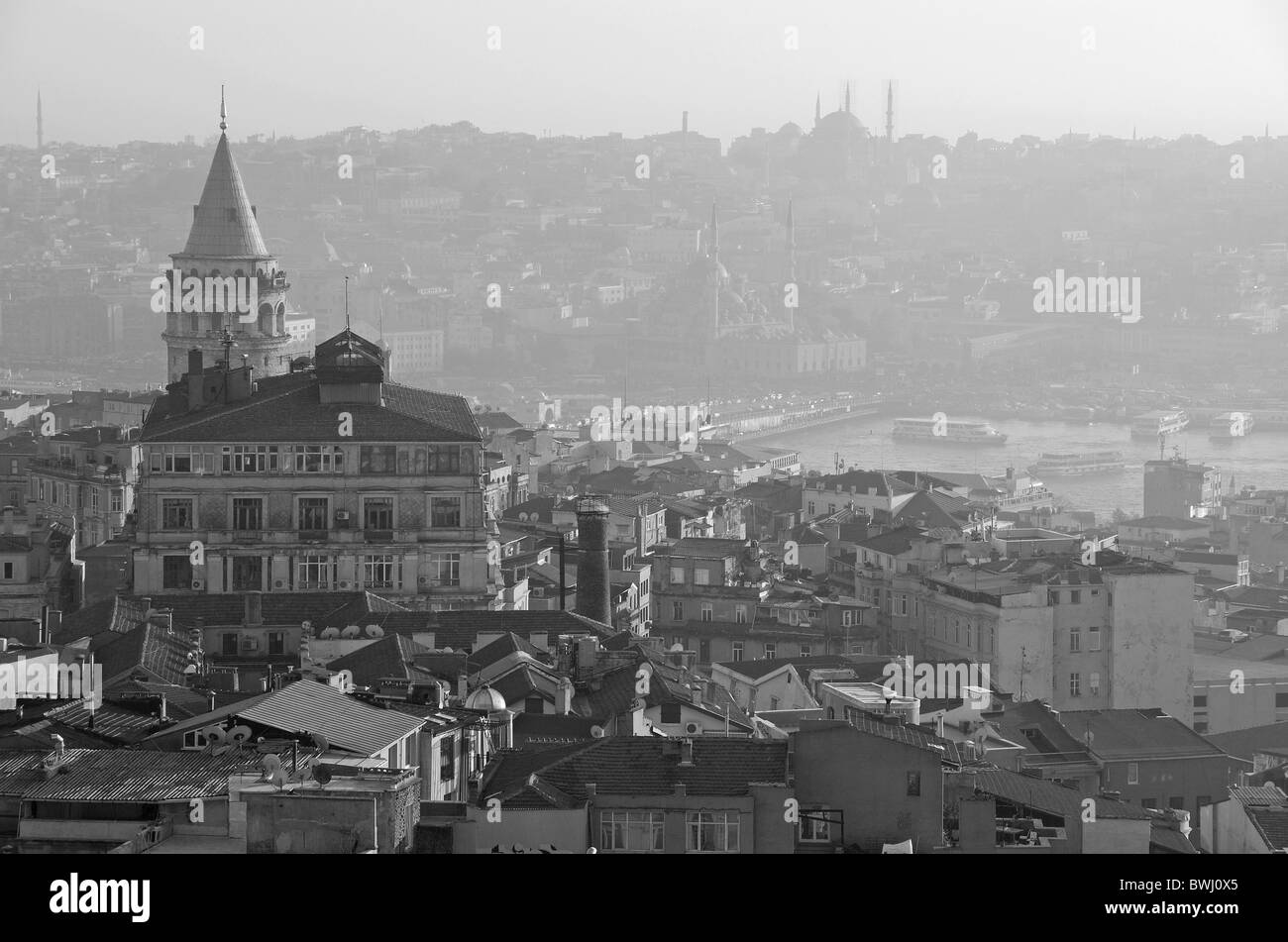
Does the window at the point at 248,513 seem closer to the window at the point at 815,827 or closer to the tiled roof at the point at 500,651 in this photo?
Answer: the tiled roof at the point at 500,651

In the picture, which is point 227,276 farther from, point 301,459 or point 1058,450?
point 1058,450

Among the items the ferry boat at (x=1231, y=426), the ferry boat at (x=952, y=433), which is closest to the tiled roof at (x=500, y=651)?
the ferry boat at (x=952, y=433)

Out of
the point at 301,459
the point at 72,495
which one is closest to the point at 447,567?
the point at 301,459

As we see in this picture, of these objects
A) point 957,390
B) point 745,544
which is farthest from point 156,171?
point 745,544

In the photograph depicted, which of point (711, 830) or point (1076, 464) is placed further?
point (1076, 464)

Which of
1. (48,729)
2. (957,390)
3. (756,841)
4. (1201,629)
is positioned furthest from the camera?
(957,390)
